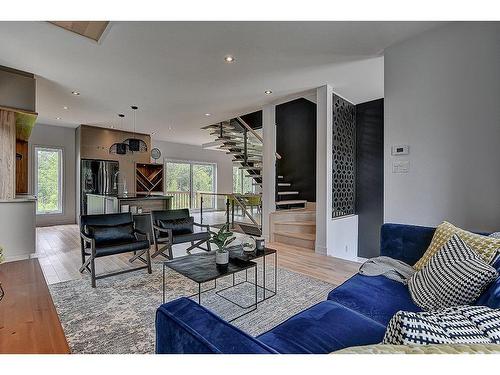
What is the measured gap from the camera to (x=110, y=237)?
11.1ft

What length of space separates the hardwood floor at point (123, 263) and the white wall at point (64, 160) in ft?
8.32

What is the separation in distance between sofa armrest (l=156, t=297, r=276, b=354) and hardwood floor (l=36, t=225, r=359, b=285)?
249 cm

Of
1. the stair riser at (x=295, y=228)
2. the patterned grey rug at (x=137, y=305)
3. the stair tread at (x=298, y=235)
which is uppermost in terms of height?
the stair riser at (x=295, y=228)

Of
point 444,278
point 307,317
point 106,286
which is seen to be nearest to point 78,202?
point 106,286

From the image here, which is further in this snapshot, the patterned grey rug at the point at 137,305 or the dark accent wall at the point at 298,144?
the dark accent wall at the point at 298,144

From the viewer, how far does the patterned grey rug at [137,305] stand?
77.7 inches

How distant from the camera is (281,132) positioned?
6.55 meters

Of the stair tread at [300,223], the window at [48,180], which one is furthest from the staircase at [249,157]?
the window at [48,180]

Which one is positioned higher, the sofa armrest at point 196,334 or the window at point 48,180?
the window at point 48,180

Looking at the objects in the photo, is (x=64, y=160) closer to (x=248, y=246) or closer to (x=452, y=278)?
(x=248, y=246)

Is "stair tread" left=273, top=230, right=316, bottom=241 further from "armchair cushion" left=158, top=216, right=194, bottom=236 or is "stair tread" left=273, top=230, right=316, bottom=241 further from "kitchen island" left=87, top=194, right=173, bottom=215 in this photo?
"kitchen island" left=87, top=194, right=173, bottom=215

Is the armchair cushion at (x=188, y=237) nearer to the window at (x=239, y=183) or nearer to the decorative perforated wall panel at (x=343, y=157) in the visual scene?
the decorative perforated wall panel at (x=343, y=157)

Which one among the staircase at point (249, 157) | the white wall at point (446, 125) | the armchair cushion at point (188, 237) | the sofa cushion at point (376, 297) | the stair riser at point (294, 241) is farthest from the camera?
the staircase at point (249, 157)
